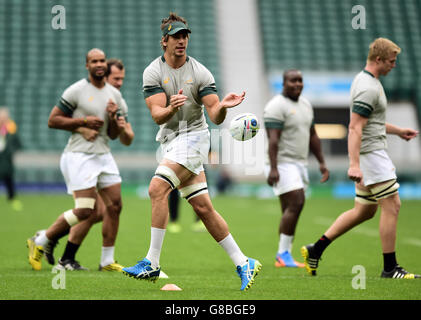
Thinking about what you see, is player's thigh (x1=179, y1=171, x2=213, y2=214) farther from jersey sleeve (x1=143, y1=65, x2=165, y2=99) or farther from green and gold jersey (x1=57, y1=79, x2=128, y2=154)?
green and gold jersey (x1=57, y1=79, x2=128, y2=154)

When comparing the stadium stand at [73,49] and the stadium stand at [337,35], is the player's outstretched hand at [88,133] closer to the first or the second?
the stadium stand at [73,49]

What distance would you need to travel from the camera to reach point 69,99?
7504mm

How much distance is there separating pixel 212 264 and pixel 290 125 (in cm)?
191

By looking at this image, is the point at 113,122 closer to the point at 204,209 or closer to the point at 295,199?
the point at 204,209

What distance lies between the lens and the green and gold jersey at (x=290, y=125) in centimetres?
856

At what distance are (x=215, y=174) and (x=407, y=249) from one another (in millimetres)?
18690

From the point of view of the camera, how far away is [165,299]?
5.37 meters

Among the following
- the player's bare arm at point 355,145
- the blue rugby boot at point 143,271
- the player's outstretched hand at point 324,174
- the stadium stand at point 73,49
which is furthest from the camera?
the stadium stand at point 73,49

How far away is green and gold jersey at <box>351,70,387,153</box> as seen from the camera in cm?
689

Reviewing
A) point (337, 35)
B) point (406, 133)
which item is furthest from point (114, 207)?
point (337, 35)

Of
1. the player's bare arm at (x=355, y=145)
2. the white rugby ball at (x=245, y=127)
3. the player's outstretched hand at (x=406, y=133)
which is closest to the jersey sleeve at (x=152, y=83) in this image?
the white rugby ball at (x=245, y=127)

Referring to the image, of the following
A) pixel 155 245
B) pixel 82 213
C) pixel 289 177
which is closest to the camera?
pixel 155 245

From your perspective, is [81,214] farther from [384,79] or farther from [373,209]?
[384,79]
